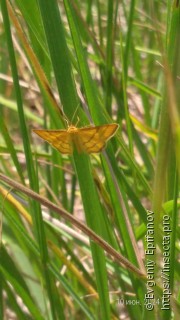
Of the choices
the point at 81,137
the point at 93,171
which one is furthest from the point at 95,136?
the point at 93,171

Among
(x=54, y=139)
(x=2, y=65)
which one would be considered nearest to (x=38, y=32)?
(x=54, y=139)

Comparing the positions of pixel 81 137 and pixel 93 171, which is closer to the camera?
pixel 81 137

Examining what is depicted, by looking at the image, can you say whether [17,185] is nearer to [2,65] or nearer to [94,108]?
[94,108]

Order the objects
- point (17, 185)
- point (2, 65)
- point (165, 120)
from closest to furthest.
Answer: point (165, 120) < point (17, 185) < point (2, 65)

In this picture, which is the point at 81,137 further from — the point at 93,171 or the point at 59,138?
the point at 93,171
